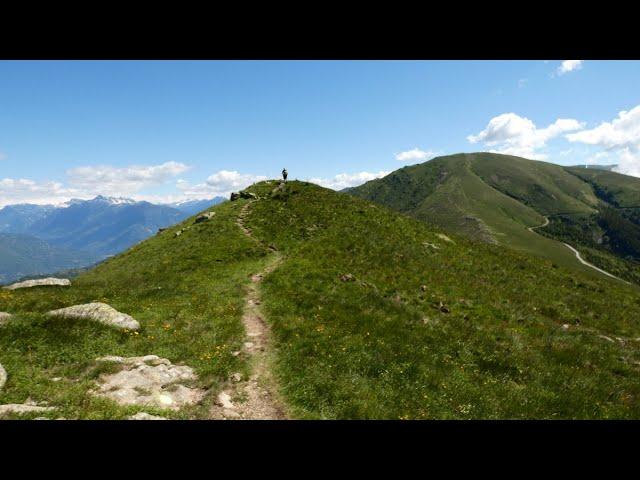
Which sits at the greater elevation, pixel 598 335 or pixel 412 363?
pixel 412 363

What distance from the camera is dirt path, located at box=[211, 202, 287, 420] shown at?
1245 centimetres

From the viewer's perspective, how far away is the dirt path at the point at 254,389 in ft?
40.9

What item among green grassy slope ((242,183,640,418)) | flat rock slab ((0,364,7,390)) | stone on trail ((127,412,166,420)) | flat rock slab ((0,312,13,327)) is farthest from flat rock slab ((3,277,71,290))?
stone on trail ((127,412,166,420))

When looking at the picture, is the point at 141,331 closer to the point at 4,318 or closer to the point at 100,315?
the point at 100,315

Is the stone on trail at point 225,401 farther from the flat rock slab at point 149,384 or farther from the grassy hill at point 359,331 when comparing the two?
the flat rock slab at point 149,384

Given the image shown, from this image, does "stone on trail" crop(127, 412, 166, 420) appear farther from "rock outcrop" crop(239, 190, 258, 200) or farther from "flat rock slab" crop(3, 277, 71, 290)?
"rock outcrop" crop(239, 190, 258, 200)

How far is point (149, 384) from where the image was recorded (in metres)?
13.2

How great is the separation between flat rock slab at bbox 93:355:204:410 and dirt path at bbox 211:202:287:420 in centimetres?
118

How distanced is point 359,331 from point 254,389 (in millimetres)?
6759
